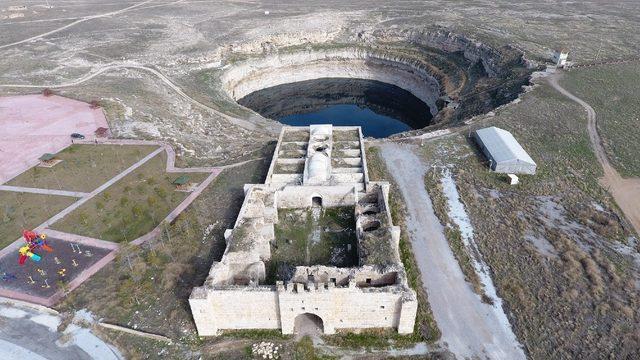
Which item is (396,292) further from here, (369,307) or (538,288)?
(538,288)

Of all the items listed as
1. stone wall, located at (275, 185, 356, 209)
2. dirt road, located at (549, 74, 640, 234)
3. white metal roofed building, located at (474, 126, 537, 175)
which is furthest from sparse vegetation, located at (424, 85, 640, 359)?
stone wall, located at (275, 185, 356, 209)

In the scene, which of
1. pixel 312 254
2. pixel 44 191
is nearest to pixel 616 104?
pixel 312 254

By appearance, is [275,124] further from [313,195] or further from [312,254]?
[312,254]

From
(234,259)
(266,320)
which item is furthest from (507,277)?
(234,259)

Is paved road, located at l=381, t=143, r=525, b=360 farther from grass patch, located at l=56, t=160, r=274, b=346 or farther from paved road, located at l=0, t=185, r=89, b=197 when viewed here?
paved road, located at l=0, t=185, r=89, b=197

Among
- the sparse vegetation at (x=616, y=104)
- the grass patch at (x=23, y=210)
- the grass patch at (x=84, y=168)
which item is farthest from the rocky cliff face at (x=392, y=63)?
the grass patch at (x=23, y=210)

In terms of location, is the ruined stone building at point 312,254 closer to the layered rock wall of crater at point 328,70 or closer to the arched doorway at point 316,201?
the arched doorway at point 316,201
